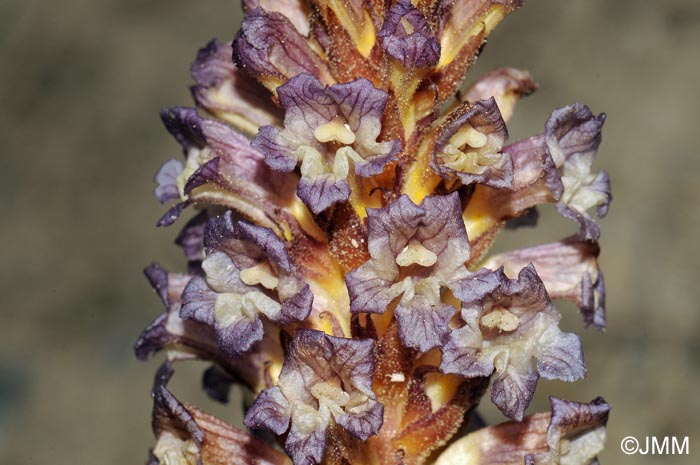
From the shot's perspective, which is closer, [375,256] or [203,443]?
[375,256]

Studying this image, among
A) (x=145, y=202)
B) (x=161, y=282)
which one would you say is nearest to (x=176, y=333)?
(x=161, y=282)

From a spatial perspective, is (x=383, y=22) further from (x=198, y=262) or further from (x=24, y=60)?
(x=24, y=60)

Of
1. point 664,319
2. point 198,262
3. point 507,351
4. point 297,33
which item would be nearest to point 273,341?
point 198,262

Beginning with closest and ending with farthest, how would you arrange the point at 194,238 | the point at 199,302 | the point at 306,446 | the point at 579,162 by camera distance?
the point at 306,446 < the point at 199,302 < the point at 579,162 < the point at 194,238

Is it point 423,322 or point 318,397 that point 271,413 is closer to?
point 318,397

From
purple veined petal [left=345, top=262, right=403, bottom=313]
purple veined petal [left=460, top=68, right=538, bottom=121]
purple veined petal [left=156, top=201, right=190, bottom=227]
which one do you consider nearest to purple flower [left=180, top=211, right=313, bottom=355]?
purple veined petal [left=345, top=262, right=403, bottom=313]

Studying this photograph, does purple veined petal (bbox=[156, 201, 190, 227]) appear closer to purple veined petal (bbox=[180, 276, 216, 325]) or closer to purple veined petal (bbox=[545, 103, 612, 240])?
purple veined petal (bbox=[180, 276, 216, 325])

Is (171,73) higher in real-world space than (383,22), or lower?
higher
